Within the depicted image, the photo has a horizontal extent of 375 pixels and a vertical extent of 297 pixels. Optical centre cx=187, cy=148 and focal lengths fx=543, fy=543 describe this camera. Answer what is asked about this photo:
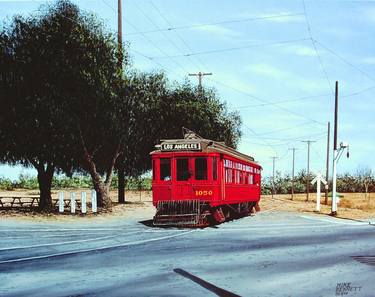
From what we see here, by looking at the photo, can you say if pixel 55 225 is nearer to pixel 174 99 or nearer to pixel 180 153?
pixel 180 153

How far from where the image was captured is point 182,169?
2306 centimetres

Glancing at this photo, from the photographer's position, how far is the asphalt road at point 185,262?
9.59 metres

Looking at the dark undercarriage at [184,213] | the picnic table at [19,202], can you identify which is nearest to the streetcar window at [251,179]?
→ the dark undercarriage at [184,213]

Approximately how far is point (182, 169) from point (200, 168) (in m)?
0.78

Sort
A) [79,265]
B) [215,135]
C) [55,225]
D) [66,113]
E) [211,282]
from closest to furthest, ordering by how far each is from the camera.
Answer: [211,282] → [79,265] → [55,225] → [66,113] → [215,135]

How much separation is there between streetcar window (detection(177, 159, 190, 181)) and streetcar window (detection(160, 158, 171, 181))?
18.0 inches

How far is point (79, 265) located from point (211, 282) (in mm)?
3742

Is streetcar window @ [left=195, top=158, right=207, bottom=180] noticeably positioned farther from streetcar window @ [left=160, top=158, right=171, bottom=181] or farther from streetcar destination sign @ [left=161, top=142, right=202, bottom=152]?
streetcar window @ [left=160, top=158, right=171, bottom=181]

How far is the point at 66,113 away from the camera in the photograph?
93.1ft

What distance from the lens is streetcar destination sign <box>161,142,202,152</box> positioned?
23.0m

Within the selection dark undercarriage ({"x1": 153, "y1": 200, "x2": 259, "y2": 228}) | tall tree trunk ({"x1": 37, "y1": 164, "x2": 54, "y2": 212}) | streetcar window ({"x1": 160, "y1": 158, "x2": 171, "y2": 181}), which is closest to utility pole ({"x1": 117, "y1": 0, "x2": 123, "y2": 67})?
tall tree trunk ({"x1": 37, "y1": 164, "x2": 54, "y2": 212})

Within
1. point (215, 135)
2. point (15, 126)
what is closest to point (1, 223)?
point (15, 126)

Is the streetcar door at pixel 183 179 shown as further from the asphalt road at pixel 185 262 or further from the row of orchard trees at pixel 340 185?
the row of orchard trees at pixel 340 185

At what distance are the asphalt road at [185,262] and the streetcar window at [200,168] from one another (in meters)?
2.35
